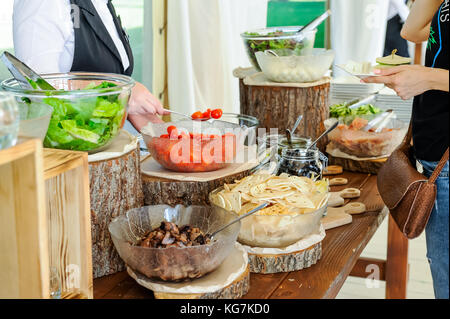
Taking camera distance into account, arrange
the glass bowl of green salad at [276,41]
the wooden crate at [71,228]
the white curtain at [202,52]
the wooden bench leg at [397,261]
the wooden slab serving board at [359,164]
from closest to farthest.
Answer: the wooden crate at [71,228] → the wooden slab serving board at [359,164] → the glass bowl of green salad at [276,41] → the wooden bench leg at [397,261] → the white curtain at [202,52]

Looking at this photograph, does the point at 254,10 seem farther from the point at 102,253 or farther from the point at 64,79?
the point at 102,253

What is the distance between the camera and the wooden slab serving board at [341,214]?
1527 mm

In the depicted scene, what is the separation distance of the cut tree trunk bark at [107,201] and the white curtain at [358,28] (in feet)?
10.8

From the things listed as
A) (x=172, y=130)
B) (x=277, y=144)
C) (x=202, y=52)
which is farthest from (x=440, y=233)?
(x=202, y=52)

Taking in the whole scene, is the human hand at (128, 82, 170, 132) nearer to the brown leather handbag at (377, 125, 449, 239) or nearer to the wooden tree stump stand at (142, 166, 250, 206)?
the wooden tree stump stand at (142, 166, 250, 206)

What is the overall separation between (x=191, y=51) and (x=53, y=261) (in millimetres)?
2354

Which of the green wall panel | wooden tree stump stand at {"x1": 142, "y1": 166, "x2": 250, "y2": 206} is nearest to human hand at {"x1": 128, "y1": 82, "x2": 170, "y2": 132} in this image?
wooden tree stump stand at {"x1": 142, "y1": 166, "x2": 250, "y2": 206}

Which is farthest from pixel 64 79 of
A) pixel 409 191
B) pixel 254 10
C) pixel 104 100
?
pixel 254 10

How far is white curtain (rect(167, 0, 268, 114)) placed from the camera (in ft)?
10.2

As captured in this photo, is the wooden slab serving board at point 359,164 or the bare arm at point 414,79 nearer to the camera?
the bare arm at point 414,79

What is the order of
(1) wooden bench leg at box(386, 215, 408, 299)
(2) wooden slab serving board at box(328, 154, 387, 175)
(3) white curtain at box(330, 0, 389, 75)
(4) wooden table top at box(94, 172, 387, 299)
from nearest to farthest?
(4) wooden table top at box(94, 172, 387, 299), (2) wooden slab serving board at box(328, 154, 387, 175), (1) wooden bench leg at box(386, 215, 408, 299), (3) white curtain at box(330, 0, 389, 75)

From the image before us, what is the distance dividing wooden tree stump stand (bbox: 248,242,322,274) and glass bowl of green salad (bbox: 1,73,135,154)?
41cm

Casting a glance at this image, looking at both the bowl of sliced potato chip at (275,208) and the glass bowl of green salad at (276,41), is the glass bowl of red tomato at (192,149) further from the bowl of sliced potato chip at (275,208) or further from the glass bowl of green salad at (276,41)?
the glass bowl of green salad at (276,41)

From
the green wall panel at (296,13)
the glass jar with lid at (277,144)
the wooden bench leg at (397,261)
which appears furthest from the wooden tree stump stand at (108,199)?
the green wall panel at (296,13)
